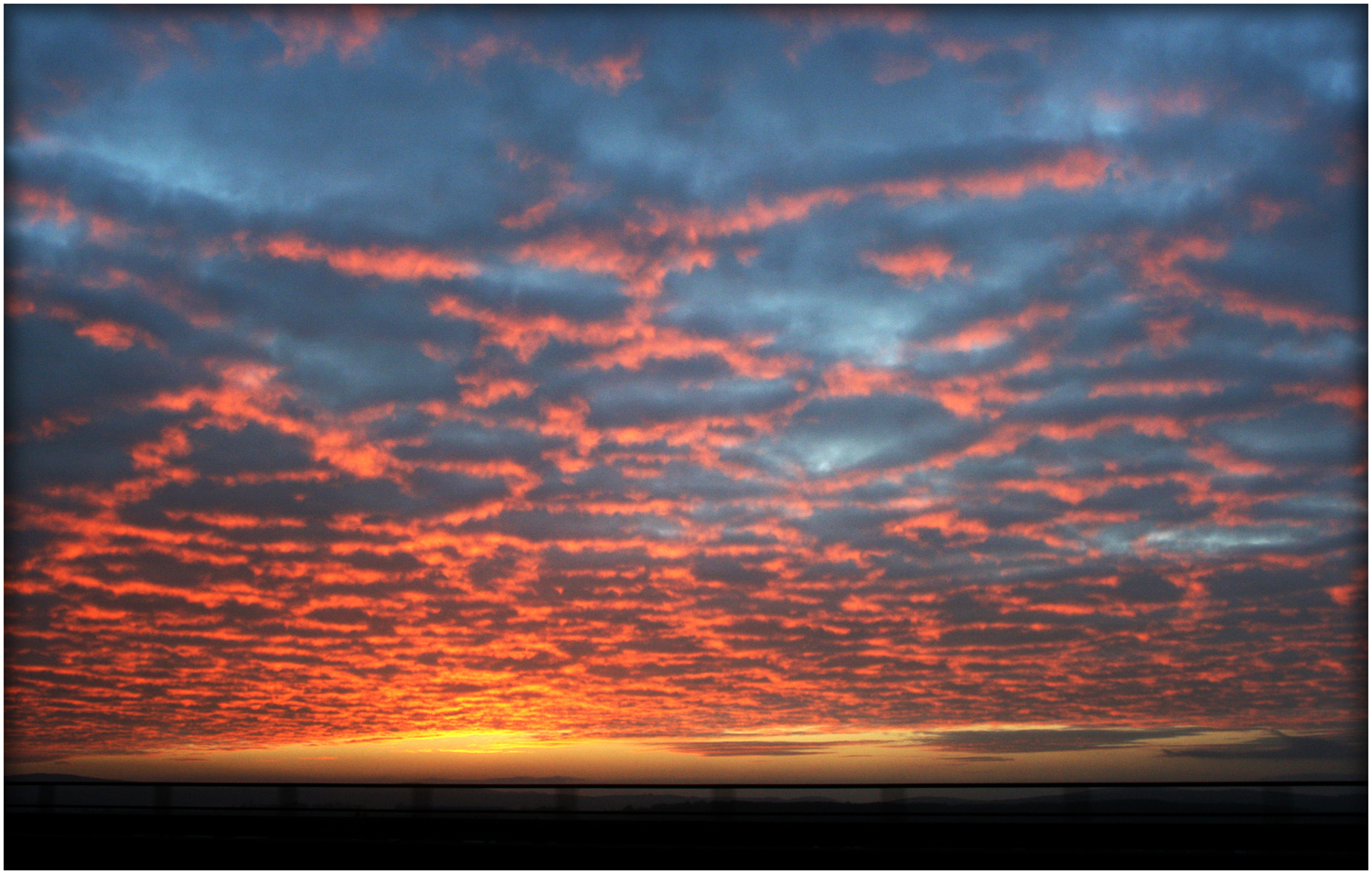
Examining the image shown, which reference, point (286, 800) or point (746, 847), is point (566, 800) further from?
point (286, 800)

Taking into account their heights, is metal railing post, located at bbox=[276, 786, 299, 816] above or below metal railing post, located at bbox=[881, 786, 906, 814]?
above

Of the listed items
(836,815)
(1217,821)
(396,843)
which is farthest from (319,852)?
(1217,821)

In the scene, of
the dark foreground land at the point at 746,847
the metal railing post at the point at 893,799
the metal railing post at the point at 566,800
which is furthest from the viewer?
the metal railing post at the point at 566,800

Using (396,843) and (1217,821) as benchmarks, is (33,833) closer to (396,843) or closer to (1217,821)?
(396,843)

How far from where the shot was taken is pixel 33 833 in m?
18.4

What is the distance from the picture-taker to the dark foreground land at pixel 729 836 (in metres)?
15.1

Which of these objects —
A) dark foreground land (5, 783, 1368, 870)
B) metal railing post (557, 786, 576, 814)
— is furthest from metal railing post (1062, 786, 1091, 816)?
metal railing post (557, 786, 576, 814)

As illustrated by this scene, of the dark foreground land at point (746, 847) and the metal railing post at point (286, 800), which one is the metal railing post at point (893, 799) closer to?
the dark foreground land at point (746, 847)

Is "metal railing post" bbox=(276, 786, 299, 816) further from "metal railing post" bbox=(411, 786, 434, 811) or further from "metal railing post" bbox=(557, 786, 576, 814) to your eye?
"metal railing post" bbox=(557, 786, 576, 814)

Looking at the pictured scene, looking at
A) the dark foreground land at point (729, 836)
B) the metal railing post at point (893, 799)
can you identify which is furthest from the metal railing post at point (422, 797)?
the metal railing post at point (893, 799)

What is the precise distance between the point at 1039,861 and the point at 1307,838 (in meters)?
4.63

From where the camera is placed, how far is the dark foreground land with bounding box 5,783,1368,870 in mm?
15109

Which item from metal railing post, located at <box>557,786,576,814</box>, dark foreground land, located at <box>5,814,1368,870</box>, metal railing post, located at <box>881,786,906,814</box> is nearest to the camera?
dark foreground land, located at <box>5,814,1368,870</box>

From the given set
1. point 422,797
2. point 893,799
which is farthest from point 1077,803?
point 422,797
